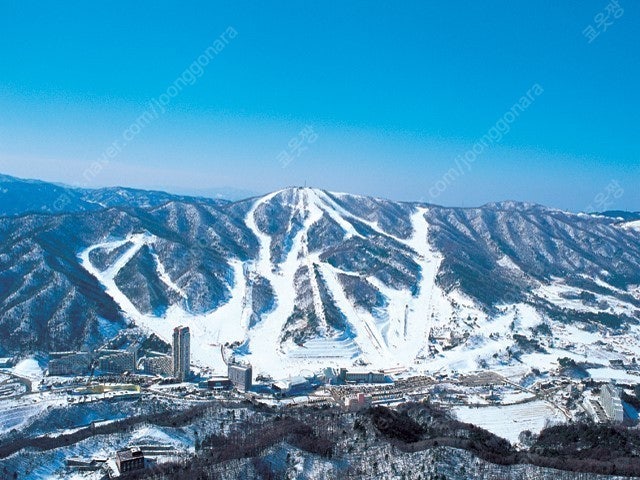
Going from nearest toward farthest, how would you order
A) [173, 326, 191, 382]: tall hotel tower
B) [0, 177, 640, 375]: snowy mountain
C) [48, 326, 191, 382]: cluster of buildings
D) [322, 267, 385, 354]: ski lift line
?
[173, 326, 191, 382]: tall hotel tower < [48, 326, 191, 382]: cluster of buildings < [0, 177, 640, 375]: snowy mountain < [322, 267, 385, 354]: ski lift line

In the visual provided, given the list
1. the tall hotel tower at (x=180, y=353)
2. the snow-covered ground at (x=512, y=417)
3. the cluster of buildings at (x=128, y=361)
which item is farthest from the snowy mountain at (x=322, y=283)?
the snow-covered ground at (x=512, y=417)

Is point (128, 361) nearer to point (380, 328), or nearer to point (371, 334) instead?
point (371, 334)

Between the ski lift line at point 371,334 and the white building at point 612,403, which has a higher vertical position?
the ski lift line at point 371,334

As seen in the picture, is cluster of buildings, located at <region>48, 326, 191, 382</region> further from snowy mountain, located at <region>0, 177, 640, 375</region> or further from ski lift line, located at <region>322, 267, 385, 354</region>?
ski lift line, located at <region>322, 267, 385, 354</region>

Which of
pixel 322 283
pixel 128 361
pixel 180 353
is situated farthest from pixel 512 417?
pixel 322 283

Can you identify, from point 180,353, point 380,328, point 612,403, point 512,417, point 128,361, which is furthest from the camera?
point 380,328

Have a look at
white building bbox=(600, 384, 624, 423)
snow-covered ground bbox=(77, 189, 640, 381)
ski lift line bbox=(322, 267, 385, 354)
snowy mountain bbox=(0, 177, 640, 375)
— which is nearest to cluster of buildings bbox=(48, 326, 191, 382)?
snow-covered ground bbox=(77, 189, 640, 381)

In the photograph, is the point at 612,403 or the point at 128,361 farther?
the point at 128,361

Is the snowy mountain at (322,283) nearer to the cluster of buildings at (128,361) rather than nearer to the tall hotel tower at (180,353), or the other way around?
the cluster of buildings at (128,361)

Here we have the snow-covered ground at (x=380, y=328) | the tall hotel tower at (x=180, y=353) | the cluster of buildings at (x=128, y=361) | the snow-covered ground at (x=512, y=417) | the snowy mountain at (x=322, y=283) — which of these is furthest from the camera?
the snowy mountain at (x=322, y=283)
